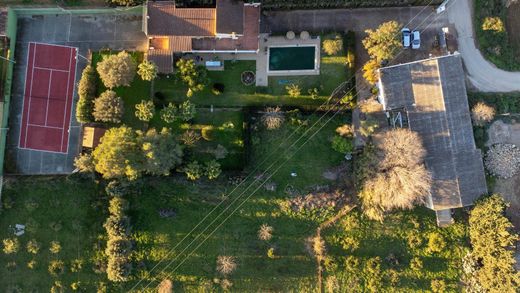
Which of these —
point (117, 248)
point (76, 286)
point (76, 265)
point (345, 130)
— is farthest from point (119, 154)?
point (345, 130)

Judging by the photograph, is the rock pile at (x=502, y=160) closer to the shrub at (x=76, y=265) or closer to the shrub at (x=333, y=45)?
the shrub at (x=333, y=45)

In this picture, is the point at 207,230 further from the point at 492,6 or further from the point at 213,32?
the point at 492,6

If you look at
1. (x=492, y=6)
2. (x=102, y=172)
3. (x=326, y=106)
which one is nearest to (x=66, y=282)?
(x=102, y=172)

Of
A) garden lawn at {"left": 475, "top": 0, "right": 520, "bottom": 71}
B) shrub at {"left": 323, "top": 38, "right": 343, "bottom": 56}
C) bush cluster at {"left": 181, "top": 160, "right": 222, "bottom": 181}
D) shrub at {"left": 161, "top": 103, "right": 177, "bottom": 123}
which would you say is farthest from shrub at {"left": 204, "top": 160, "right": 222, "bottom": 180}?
garden lawn at {"left": 475, "top": 0, "right": 520, "bottom": 71}

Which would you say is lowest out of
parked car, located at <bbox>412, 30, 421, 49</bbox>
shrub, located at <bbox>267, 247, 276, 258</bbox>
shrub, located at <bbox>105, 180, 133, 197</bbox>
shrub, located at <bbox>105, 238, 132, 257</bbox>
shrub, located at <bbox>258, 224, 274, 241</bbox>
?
shrub, located at <bbox>267, 247, 276, 258</bbox>

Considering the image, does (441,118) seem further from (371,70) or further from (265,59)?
(265,59)

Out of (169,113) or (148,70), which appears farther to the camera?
(169,113)

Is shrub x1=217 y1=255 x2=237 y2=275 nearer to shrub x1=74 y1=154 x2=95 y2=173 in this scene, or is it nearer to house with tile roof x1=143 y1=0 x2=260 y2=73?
shrub x1=74 y1=154 x2=95 y2=173
